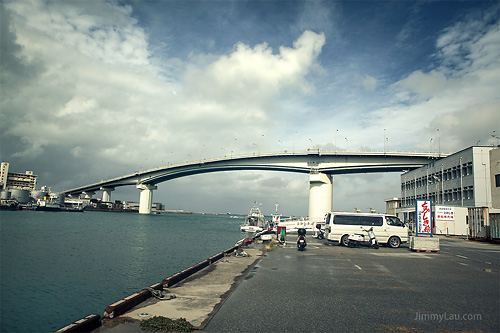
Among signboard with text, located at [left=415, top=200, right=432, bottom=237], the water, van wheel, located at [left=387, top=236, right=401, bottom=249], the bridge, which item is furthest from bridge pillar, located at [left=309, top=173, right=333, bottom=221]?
signboard with text, located at [left=415, top=200, right=432, bottom=237]

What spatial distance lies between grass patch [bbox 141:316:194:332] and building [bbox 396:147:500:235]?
47836 millimetres

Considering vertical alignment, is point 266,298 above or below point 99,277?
above

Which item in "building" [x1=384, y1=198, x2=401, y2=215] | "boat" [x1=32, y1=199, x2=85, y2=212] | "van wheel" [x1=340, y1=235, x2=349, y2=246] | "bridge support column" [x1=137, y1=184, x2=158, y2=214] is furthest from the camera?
"boat" [x1=32, y1=199, x2=85, y2=212]

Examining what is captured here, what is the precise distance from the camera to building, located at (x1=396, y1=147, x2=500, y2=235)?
45969 mm

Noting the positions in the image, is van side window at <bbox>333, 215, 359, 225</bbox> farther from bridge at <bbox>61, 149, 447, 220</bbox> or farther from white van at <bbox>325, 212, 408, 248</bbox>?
bridge at <bbox>61, 149, 447, 220</bbox>

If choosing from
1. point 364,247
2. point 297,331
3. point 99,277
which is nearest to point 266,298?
point 297,331

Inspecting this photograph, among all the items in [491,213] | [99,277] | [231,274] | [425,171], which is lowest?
[99,277]

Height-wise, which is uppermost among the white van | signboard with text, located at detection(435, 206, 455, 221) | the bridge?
the bridge

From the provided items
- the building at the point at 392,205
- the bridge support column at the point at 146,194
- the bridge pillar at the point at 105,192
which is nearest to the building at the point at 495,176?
the building at the point at 392,205

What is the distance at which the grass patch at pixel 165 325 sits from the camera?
7355 mm

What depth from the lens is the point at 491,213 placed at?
119ft

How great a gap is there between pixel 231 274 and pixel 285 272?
2.60 m

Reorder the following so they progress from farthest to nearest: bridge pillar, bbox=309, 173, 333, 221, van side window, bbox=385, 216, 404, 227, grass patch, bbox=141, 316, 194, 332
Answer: bridge pillar, bbox=309, 173, 333, 221 → van side window, bbox=385, 216, 404, 227 → grass patch, bbox=141, 316, 194, 332

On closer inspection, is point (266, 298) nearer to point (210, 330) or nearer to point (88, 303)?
point (210, 330)
